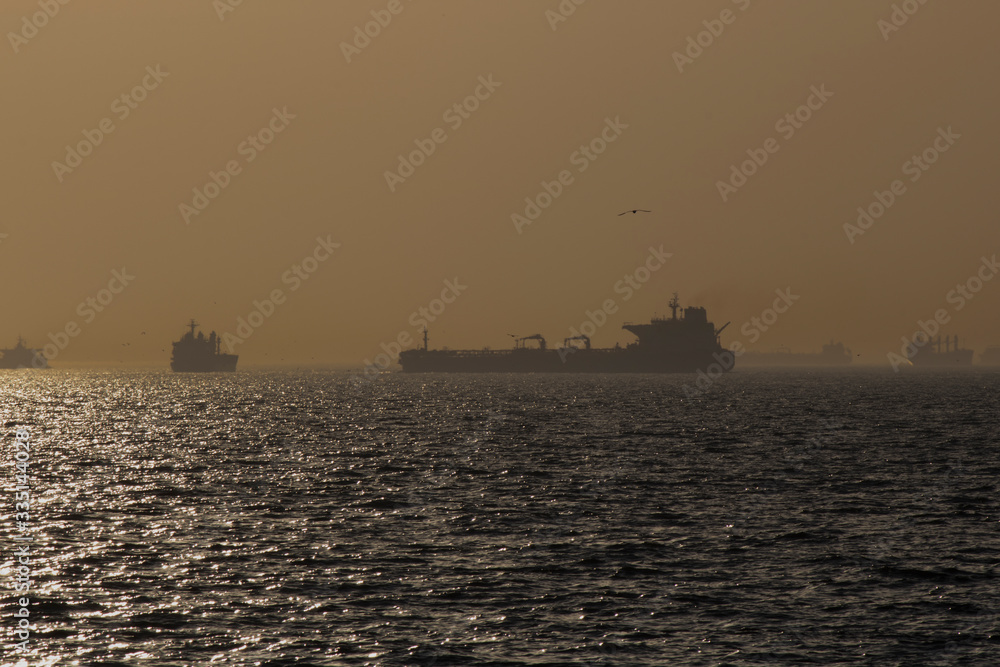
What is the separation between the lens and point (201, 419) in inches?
3007

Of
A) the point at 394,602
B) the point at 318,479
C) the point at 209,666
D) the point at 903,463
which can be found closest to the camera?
the point at 209,666


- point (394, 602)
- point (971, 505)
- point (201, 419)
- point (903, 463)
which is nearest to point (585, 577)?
point (394, 602)

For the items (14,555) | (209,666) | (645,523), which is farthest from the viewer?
(645,523)

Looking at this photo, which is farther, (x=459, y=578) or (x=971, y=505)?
(x=971, y=505)

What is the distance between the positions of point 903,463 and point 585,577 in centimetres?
2628

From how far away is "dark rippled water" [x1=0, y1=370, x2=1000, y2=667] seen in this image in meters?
15.7

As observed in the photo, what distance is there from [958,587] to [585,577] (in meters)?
7.83

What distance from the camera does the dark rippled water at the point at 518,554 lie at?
51.5ft

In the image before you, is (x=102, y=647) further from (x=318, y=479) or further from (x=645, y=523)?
(x=318, y=479)

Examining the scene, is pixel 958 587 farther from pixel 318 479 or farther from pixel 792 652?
pixel 318 479

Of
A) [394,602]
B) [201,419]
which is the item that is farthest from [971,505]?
[201,419]

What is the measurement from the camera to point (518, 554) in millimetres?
22469

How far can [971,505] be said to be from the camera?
96.3 ft

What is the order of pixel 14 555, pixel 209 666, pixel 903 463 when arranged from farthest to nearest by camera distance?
pixel 903 463
pixel 14 555
pixel 209 666
